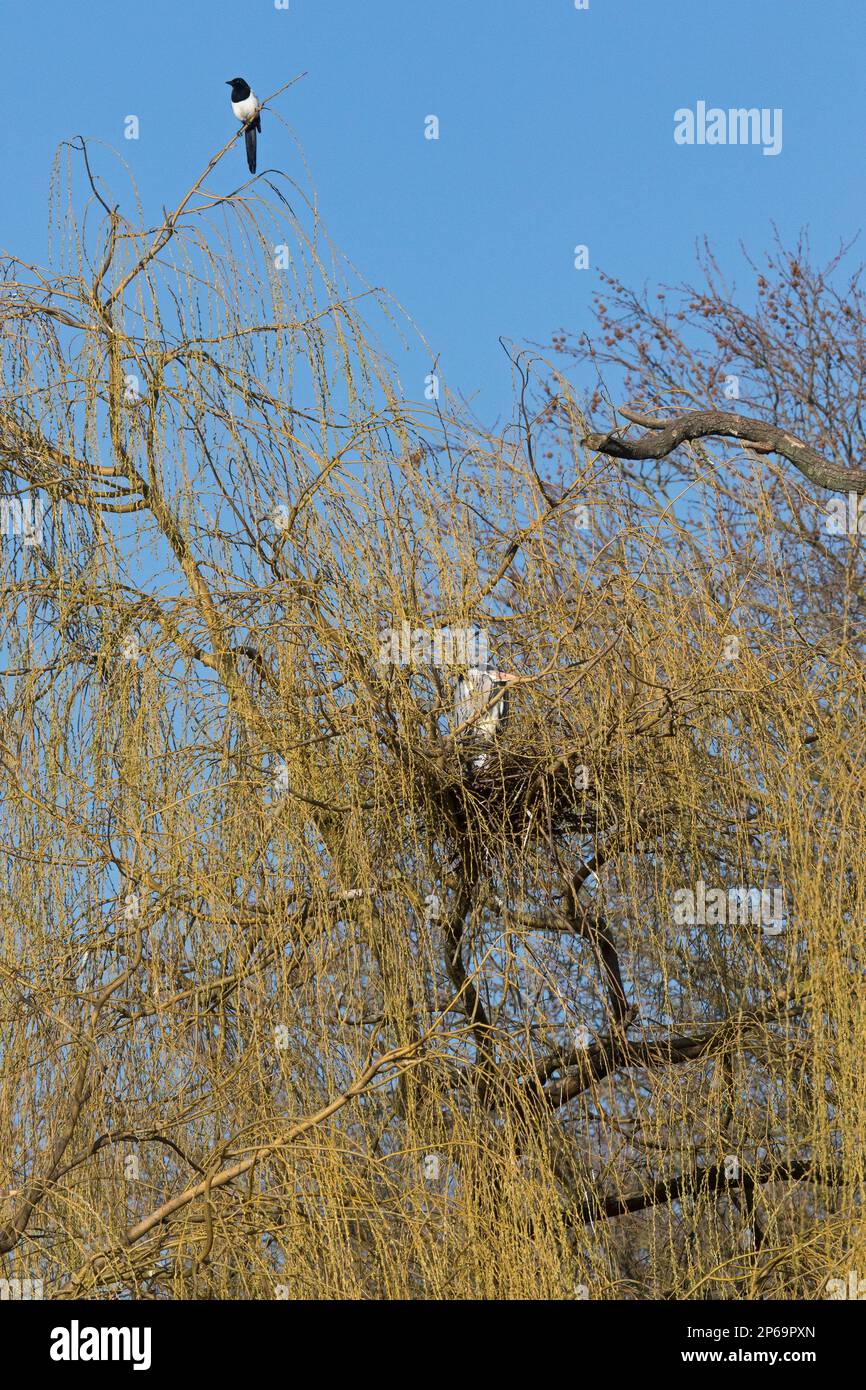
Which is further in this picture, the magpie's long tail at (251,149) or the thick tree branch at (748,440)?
the thick tree branch at (748,440)

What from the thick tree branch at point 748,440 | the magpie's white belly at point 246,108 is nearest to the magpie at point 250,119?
the magpie's white belly at point 246,108

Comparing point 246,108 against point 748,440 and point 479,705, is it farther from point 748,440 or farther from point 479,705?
point 748,440

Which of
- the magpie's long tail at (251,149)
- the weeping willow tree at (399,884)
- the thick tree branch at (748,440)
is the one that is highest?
the magpie's long tail at (251,149)

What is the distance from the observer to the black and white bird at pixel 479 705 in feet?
13.0

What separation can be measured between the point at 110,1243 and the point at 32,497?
1871 millimetres

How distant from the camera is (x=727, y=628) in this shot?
13.5ft

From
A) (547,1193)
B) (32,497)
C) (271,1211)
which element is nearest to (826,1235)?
(547,1193)

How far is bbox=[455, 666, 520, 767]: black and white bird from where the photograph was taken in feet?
13.0

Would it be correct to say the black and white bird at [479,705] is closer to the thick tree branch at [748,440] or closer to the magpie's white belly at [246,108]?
the thick tree branch at [748,440]

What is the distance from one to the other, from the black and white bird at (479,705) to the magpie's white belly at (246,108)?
5.13 ft

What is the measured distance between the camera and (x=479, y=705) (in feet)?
13.0

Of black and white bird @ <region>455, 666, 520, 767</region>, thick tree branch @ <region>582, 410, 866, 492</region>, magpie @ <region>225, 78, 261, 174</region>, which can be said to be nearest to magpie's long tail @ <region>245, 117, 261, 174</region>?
magpie @ <region>225, 78, 261, 174</region>

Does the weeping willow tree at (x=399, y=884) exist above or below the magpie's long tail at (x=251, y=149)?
below

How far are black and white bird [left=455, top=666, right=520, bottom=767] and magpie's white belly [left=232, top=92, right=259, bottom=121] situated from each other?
1562 millimetres
